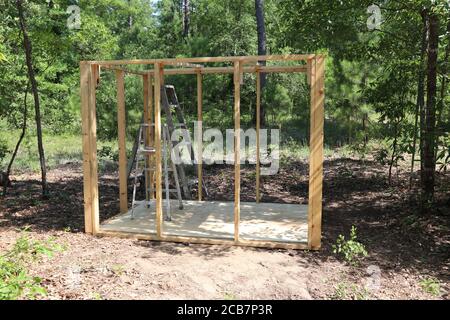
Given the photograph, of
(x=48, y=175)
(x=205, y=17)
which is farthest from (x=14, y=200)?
(x=205, y=17)

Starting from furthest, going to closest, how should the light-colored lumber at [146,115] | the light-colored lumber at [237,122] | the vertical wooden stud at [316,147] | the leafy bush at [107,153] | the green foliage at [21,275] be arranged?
the leafy bush at [107,153] < the light-colored lumber at [146,115] < the light-colored lumber at [237,122] < the vertical wooden stud at [316,147] < the green foliage at [21,275]

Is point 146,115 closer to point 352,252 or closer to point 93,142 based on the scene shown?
point 93,142

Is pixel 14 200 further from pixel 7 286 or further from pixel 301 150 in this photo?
pixel 301 150

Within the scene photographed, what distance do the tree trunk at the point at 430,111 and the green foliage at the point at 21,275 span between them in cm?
481

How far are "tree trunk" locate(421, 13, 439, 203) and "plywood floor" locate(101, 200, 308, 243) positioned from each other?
1.78m

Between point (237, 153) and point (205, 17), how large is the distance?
1676 cm

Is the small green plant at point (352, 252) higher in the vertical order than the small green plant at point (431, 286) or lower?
higher

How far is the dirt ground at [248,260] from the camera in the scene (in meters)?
3.95

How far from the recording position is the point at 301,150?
40.0 ft

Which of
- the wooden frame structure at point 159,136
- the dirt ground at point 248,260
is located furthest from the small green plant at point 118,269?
the wooden frame structure at point 159,136

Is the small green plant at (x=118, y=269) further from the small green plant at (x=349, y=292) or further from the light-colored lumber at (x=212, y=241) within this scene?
the small green plant at (x=349, y=292)

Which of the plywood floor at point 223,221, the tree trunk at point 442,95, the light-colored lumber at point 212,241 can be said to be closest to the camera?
the light-colored lumber at point 212,241

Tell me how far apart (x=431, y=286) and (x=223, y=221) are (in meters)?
2.89

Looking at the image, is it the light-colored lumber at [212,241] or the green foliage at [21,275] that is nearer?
the green foliage at [21,275]
